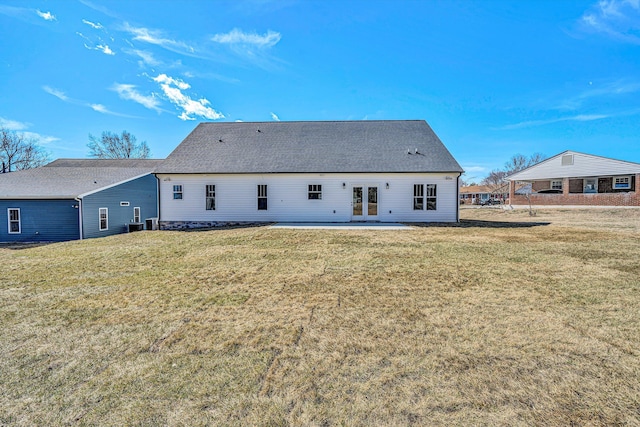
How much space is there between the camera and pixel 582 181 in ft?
98.6

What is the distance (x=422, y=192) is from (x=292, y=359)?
1346cm

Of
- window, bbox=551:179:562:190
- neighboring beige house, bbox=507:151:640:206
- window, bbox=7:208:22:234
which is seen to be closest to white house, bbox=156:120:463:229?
window, bbox=7:208:22:234

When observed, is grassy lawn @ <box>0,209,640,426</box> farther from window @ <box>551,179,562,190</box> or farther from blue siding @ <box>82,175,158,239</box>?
window @ <box>551,179,562,190</box>

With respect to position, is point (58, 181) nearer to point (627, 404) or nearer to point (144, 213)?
point (144, 213)

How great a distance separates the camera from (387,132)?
17.4 m

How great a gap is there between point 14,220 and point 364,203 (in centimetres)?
1868

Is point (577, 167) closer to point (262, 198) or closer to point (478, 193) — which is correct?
point (478, 193)

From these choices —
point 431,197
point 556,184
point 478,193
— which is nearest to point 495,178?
point 478,193

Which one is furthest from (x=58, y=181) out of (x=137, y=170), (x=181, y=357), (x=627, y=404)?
(x=627, y=404)

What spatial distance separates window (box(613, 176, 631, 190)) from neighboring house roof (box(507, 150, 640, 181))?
3.73 feet

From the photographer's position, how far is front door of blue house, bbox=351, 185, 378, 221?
48.9 feet

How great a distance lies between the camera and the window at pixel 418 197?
585 inches

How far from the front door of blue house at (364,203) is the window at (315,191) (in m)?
1.74

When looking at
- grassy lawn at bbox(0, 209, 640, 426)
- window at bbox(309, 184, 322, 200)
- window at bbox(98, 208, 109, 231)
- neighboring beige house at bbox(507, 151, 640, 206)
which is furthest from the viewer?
neighboring beige house at bbox(507, 151, 640, 206)
